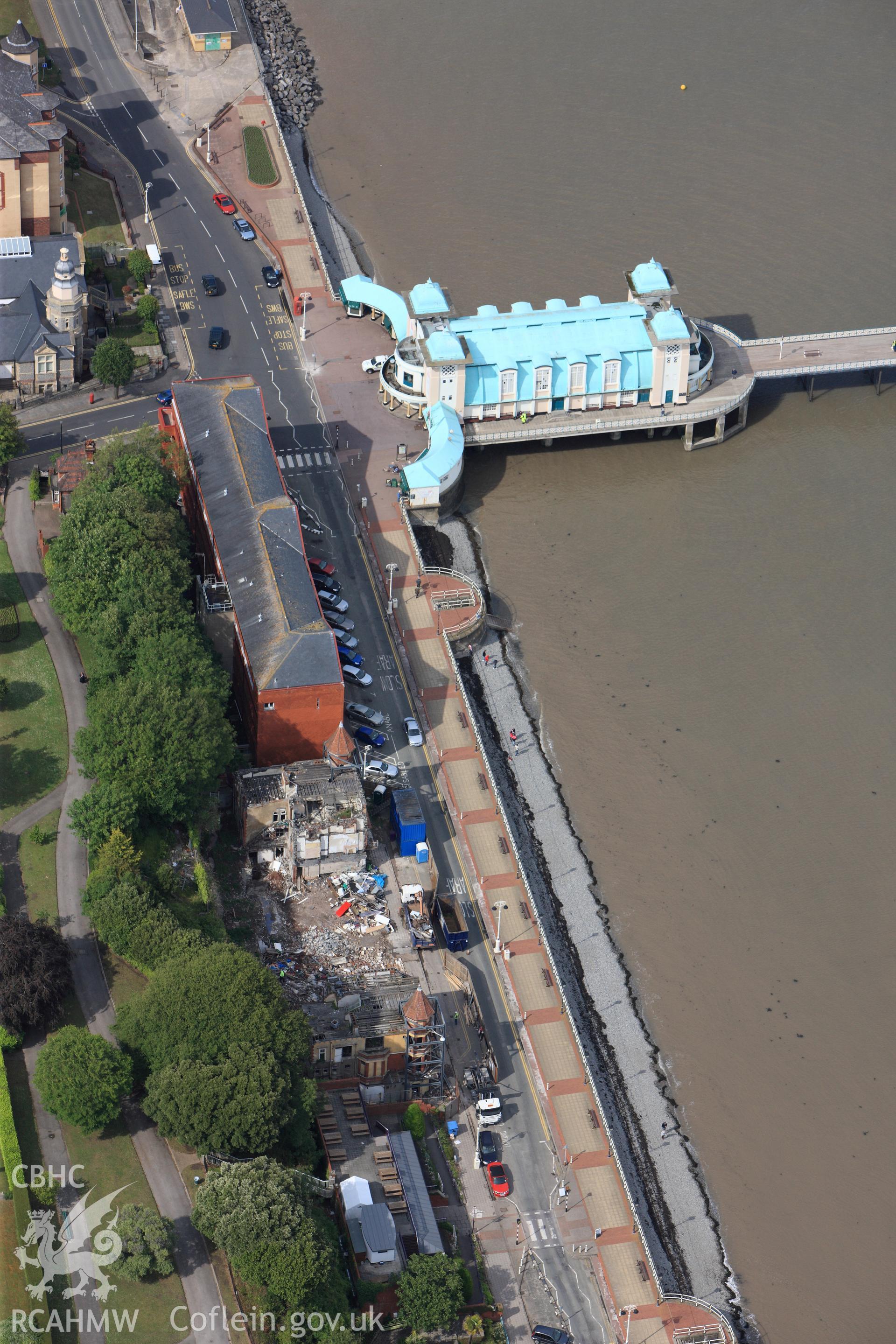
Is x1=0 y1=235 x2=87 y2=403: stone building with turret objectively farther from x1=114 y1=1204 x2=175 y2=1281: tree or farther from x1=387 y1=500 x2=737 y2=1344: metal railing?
x1=114 y1=1204 x2=175 y2=1281: tree

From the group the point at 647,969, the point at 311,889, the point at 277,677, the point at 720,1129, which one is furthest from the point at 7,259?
the point at 720,1129

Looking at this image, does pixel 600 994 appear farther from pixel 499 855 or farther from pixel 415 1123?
pixel 415 1123

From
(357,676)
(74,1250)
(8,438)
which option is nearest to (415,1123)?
(74,1250)

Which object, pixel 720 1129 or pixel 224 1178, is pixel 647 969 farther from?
pixel 224 1178

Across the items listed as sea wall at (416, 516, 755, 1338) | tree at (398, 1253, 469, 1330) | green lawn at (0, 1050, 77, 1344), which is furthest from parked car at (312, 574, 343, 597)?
tree at (398, 1253, 469, 1330)

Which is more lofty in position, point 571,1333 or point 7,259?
point 7,259

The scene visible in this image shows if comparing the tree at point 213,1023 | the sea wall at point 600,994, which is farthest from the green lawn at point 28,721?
the sea wall at point 600,994

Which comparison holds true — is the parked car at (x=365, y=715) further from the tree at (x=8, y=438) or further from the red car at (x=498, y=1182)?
the red car at (x=498, y=1182)
